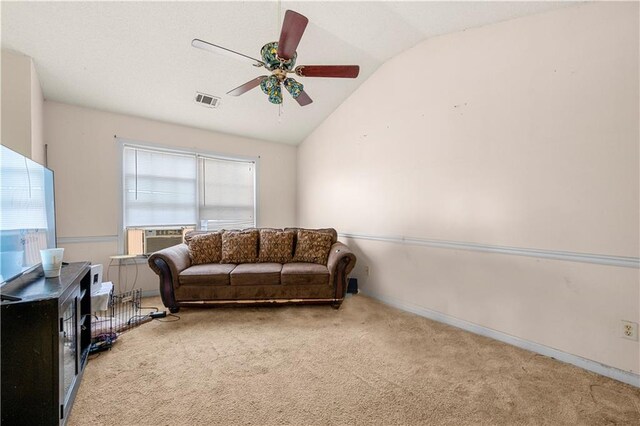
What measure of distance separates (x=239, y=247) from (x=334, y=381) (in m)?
2.15

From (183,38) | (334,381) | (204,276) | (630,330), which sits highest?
A: (183,38)

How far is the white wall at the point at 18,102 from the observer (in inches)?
90.4

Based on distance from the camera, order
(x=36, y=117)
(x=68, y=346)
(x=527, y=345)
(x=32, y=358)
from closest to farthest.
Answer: (x=32, y=358) → (x=68, y=346) → (x=527, y=345) → (x=36, y=117)

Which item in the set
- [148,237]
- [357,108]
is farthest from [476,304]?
[148,237]

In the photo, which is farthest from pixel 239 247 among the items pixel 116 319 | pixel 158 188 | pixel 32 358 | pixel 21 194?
pixel 32 358

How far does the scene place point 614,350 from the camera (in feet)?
5.83

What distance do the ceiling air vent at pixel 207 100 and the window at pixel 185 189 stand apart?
0.95m

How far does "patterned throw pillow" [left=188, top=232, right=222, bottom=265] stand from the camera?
3.29 metres

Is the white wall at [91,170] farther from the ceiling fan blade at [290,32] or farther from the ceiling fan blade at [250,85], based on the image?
the ceiling fan blade at [290,32]

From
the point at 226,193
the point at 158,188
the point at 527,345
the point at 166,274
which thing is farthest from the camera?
the point at 226,193

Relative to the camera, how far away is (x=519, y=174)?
217cm

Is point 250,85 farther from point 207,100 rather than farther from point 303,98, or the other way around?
point 207,100

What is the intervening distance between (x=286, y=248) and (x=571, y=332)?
2.83 meters

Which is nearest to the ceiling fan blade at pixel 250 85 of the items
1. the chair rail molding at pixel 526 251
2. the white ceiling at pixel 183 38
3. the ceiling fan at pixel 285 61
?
the ceiling fan at pixel 285 61
